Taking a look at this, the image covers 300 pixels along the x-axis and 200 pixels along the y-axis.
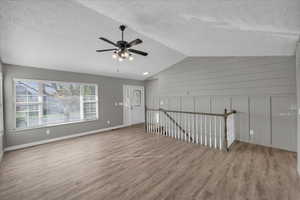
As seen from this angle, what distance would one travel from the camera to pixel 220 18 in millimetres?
2057

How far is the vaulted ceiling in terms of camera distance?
180 centimetres

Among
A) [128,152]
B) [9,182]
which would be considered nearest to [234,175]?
[128,152]

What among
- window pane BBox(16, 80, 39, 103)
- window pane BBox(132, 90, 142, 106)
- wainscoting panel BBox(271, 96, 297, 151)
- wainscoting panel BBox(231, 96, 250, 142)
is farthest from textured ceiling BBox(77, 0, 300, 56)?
window pane BBox(132, 90, 142, 106)

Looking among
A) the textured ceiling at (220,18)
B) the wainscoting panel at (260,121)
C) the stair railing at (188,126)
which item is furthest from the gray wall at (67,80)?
the wainscoting panel at (260,121)

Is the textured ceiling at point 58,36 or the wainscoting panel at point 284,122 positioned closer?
the textured ceiling at point 58,36

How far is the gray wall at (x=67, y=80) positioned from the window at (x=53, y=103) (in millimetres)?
168

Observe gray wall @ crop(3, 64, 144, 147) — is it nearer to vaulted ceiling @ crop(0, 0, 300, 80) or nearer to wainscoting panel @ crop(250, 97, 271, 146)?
vaulted ceiling @ crop(0, 0, 300, 80)

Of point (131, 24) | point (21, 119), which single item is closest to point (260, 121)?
point (131, 24)

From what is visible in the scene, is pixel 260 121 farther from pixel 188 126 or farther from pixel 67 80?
pixel 67 80

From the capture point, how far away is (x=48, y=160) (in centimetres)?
312

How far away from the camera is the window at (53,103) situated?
13.3 ft

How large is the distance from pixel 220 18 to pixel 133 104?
592 centimetres

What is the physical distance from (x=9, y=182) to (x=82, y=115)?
324 cm

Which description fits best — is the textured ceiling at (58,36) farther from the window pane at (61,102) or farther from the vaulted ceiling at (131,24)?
the window pane at (61,102)
